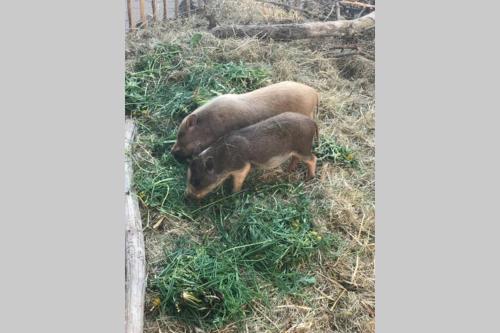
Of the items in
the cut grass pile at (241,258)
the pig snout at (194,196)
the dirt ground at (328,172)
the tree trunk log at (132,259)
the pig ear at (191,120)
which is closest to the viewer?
the tree trunk log at (132,259)

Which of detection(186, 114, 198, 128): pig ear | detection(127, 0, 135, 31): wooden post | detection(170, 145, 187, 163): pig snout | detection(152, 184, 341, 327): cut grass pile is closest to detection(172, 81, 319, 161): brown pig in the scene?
detection(186, 114, 198, 128): pig ear

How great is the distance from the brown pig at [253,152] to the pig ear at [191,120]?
9.2 inches

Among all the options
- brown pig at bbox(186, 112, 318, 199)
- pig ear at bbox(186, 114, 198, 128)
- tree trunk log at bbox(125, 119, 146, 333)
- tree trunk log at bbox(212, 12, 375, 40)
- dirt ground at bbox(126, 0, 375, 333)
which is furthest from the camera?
tree trunk log at bbox(212, 12, 375, 40)

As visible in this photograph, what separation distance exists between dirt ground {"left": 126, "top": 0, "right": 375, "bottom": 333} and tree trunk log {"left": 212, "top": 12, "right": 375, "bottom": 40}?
0.05 meters

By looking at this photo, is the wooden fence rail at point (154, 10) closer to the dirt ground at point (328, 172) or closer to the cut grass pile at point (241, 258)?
the dirt ground at point (328, 172)

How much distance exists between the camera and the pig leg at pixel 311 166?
4.44m

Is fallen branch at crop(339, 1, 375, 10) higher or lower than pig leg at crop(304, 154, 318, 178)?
higher

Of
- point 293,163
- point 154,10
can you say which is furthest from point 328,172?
point 154,10

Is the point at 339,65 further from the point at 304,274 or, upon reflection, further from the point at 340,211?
the point at 304,274

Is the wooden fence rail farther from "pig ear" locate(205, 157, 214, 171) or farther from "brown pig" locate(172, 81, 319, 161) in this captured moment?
"pig ear" locate(205, 157, 214, 171)

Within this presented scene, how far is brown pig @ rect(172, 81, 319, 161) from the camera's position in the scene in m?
4.68

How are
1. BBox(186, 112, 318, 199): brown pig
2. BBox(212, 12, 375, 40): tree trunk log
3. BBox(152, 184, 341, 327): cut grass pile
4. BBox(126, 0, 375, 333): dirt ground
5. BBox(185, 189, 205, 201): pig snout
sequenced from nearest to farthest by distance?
BBox(152, 184, 341, 327): cut grass pile < BBox(126, 0, 375, 333): dirt ground < BBox(185, 189, 205, 201): pig snout < BBox(186, 112, 318, 199): brown pig < BBox(212, 12, 375, 40): tree trunk log

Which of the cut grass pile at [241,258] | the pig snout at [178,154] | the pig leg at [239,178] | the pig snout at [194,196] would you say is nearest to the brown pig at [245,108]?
the pig snout at [178,154]

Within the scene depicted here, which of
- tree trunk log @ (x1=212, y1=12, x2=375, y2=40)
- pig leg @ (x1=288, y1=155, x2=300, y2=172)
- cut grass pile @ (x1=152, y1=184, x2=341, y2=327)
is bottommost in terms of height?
cut grass pile @ (x1=152, y1=184, x2=341, y2=327)
